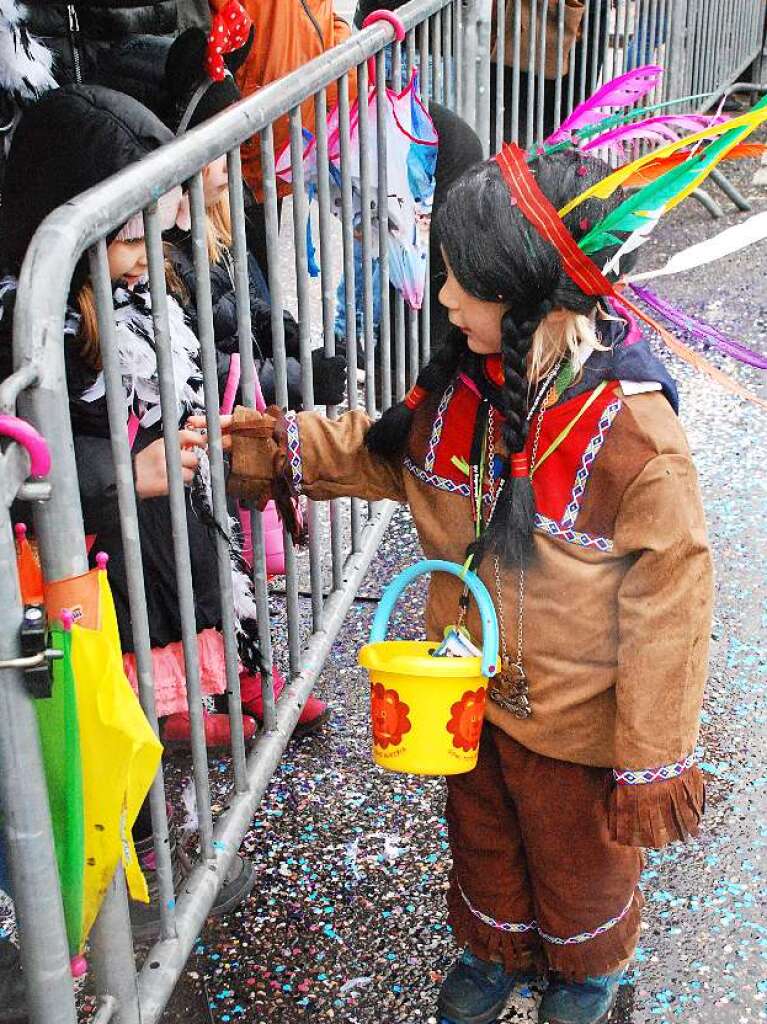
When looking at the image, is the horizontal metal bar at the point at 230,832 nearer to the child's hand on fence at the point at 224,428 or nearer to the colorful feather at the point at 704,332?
the child's hand on fence at the point at 224,428

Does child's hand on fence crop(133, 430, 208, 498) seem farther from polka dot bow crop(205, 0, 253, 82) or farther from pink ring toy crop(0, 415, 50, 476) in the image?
polka dot bow crop(205, 0, 253, 82)

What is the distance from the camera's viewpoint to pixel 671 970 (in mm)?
2402

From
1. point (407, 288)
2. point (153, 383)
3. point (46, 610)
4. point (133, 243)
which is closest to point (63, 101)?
point (133, 243)

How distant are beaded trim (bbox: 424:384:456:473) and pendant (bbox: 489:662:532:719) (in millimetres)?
345

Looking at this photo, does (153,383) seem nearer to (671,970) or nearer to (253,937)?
(253,937)

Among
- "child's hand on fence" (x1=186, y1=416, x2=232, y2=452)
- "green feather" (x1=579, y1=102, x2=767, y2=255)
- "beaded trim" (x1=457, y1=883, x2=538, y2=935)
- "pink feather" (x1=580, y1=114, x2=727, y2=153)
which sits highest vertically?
"pink feather" (x1=580, y1=114, x2=727, y2=153)

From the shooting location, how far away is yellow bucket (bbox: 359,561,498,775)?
1989mm

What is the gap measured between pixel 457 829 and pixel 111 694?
1.03 meters

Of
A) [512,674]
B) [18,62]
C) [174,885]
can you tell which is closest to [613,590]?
[512,674]

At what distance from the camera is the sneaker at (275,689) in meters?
2.92

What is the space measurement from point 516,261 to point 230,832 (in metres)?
1.06

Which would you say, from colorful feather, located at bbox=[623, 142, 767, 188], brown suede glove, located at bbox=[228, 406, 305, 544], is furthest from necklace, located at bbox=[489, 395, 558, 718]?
colorful feather, located at bbox=[623, 142, 767, 188]

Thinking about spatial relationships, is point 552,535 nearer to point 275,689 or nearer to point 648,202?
point 648,202

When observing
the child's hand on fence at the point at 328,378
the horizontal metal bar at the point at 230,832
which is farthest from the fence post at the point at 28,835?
the child's hand on fence at the point at 328,378
